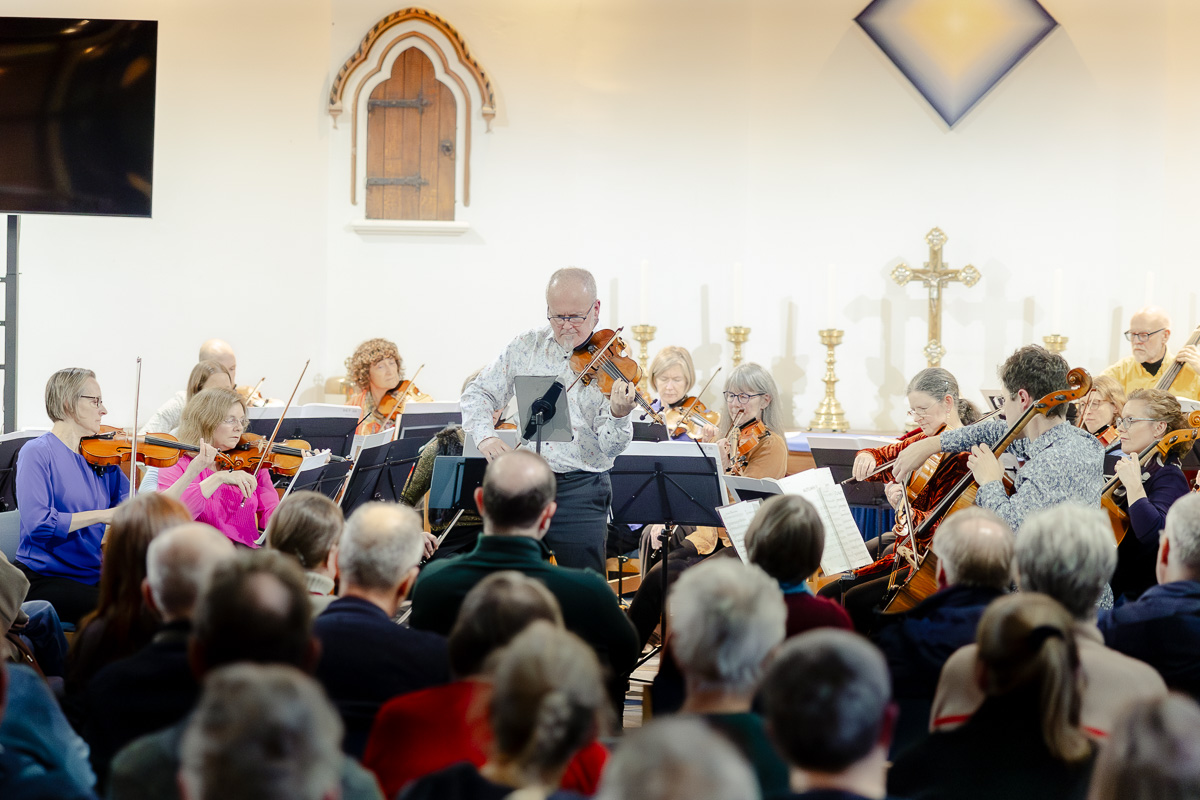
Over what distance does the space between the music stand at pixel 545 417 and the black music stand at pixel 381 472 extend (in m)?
0.59

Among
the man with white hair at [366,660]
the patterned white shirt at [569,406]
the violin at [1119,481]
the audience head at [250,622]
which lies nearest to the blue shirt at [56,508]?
the patterned white shirt at [569,406]

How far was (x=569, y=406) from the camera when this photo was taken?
3846 mm

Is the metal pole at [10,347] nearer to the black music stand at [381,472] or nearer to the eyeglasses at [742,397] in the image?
the black music stand at [381,472]

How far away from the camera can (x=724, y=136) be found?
6.42 meters

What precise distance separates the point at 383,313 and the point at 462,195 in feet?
2.78

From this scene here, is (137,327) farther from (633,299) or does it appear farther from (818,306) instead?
(818,306)

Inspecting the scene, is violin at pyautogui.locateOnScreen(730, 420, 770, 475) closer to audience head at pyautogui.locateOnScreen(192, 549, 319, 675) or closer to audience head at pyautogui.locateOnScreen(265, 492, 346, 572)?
audience head at pyautogui.locateOnScreen(265, 492, 346, 572)

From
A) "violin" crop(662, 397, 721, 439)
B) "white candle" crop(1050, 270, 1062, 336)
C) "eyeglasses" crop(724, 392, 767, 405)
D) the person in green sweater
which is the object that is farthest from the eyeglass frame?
the person in green sweater

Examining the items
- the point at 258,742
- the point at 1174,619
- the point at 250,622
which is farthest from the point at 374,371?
the point at 258,742

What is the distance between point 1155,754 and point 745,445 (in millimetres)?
3238

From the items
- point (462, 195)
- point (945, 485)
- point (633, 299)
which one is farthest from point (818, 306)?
point (945, 485)

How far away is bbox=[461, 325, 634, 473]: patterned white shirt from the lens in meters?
3.78

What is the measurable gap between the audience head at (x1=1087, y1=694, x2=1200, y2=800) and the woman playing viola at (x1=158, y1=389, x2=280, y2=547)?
3177 millimetres

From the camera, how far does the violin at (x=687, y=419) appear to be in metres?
5.31
